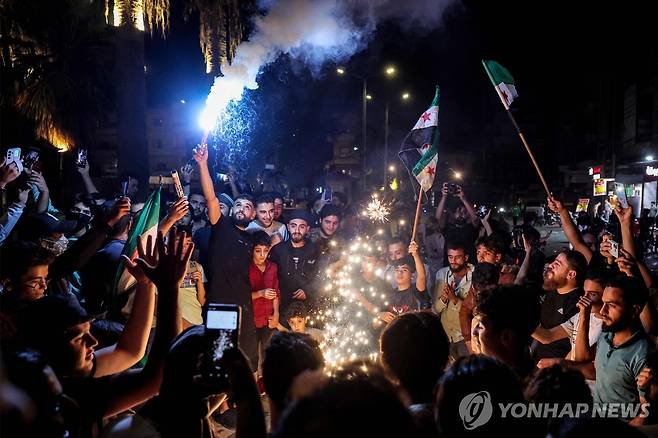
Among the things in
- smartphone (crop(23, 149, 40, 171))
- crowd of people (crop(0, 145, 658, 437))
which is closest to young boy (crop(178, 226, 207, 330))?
crowd of people (crop(0, 145, 658, 437))

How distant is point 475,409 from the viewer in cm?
204

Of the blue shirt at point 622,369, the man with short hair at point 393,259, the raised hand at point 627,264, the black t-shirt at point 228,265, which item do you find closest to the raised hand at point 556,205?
the raised hand at point 627,264

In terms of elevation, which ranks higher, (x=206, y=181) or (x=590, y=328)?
(x=206, y=181)

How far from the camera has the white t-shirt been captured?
179 inches

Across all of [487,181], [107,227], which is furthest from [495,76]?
[487,181]

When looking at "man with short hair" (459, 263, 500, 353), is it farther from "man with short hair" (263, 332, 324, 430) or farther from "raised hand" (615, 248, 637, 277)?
"man with short hair" (263, 332, 324, 430)

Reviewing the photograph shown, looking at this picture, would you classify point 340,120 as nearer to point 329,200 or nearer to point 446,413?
point 329,200

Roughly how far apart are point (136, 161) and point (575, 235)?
35.0 ft

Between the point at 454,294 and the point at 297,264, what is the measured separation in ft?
7.70

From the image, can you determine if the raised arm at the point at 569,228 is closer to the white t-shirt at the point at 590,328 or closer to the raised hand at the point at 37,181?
the white t-shirt at the point at 590,328

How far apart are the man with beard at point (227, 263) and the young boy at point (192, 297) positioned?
193 millimetres

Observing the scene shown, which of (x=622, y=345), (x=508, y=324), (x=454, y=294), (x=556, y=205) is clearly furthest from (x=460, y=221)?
(x=508, y=324)

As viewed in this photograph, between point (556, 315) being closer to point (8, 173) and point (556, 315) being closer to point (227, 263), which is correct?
point (227, 263)

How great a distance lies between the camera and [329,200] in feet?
42.0
